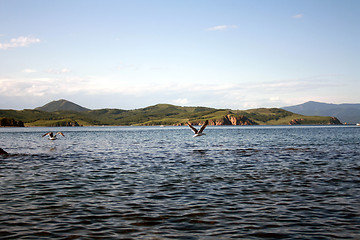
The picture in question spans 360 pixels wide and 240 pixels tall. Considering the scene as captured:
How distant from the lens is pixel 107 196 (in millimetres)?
16844

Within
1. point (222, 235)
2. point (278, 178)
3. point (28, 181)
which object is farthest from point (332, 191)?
point (28, 181)

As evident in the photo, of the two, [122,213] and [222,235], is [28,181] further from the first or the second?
[222,235]

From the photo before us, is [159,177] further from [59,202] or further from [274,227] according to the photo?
[274,227]

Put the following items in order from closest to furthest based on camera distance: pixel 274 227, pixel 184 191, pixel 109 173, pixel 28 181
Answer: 1. pixel 274 227
2. pixel 184 191
3. pixel 28 181
4. pixel 109 173

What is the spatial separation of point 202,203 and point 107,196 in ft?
17.4

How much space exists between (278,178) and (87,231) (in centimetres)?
1512

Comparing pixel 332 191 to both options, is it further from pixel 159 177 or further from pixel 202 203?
pixel 159 177

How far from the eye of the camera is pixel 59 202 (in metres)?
15.7

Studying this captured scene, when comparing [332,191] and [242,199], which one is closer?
[242,199]

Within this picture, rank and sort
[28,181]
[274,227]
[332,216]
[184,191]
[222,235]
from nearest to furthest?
[222,235], [274,227], [332,216], [184,191], [28,181]

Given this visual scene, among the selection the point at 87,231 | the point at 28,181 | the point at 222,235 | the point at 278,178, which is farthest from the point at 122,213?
the point at 278,178

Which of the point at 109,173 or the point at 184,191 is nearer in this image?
the point at 184,191

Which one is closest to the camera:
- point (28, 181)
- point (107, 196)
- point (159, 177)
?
point (107, 196)

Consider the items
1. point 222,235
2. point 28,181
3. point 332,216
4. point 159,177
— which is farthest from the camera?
point 159,177
